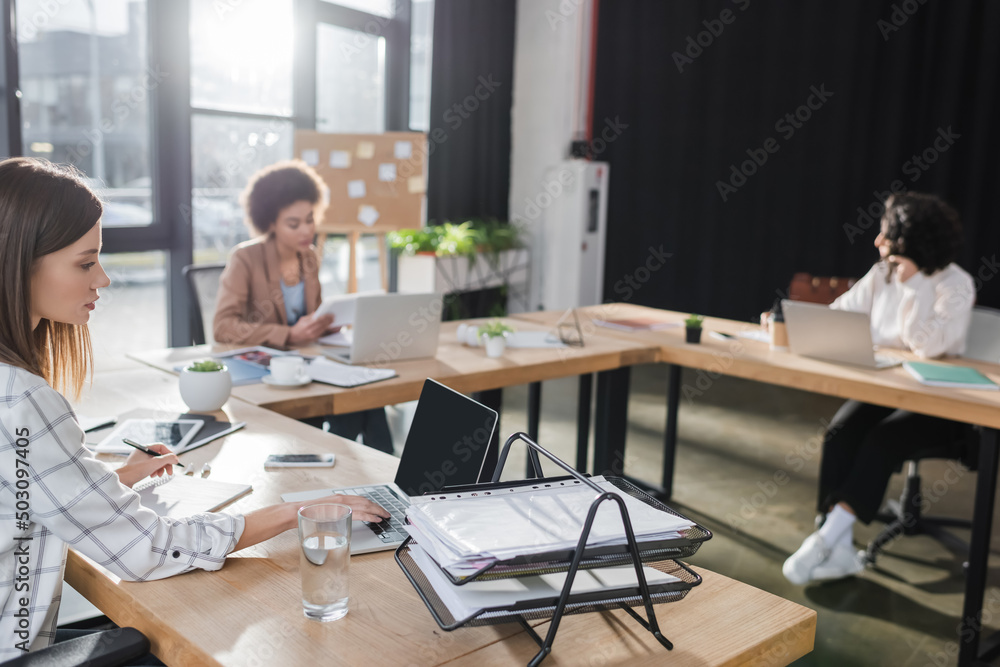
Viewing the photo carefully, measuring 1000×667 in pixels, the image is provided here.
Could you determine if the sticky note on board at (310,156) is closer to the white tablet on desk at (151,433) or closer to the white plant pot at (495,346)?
the white plant pot at (495,346)

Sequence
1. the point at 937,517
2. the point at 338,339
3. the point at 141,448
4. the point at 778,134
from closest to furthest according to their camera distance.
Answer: the point at 141,448
the point at 338,339
the point at 937,517
the point at 778,134

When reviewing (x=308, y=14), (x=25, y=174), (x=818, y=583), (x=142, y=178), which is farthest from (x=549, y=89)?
(x=25, y=174)

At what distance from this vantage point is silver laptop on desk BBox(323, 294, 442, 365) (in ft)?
8.07

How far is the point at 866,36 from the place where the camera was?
5914mm

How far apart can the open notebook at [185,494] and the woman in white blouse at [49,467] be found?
7.4 inches

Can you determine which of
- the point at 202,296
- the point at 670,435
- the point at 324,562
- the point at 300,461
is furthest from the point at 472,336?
the point at 324,562

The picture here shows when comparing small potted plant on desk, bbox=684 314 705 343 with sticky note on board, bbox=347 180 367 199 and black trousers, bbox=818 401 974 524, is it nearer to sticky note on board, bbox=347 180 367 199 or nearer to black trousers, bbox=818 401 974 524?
black trousers, bbox=818 401 974 524

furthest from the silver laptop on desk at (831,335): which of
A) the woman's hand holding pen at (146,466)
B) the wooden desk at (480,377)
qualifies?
the woman's hand holding pen at (146,466)

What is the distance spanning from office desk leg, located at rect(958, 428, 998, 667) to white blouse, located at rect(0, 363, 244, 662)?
6.91 feet

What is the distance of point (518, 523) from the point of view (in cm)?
97

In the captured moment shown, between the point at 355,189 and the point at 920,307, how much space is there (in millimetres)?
3507

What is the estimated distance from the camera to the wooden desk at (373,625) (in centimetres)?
98

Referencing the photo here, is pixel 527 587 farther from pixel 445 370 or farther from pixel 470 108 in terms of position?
pixel 470 108

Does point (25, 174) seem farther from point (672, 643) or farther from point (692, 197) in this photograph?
point (692, 197)
